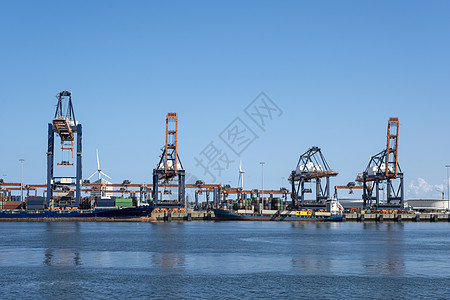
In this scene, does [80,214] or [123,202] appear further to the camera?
[123,202]

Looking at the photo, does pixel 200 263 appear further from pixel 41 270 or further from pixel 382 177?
pixel 382 177

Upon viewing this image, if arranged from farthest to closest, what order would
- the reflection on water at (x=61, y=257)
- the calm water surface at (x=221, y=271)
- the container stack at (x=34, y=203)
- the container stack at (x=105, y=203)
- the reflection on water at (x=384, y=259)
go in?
1. the container stack at (x=105, y=203)
2. the container stack at (x=34, y=203)
3. the reflection on water at (x=61, y=257)
4. the reflection on water at (x=384, y=259)
5. the calm water surface at (x=221, y=271)

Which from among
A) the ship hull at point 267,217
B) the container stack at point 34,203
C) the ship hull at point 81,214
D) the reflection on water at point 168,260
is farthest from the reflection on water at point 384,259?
the container stack at point 34,203

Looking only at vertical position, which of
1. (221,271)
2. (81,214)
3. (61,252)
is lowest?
(81,214)

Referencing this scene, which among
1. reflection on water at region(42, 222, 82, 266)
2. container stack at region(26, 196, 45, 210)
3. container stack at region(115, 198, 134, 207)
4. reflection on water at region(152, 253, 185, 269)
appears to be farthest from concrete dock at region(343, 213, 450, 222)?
reflection on water at region(152, 253, 185, 269)

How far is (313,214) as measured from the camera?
170 m

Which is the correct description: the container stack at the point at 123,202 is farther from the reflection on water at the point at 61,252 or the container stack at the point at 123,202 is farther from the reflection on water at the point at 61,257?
the reflection on water at the point at 61,257

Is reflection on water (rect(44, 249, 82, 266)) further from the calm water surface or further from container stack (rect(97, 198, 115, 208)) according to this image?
container stack (rect(97, 198, 115, 208))

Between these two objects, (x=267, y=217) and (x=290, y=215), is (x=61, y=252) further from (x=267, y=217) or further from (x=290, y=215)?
(x=290, y=215)

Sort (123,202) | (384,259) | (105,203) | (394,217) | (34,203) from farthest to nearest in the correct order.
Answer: (394,217)
(123,202)
(105,203)
(34,203)
(384,259)

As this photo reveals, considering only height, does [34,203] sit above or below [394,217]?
above

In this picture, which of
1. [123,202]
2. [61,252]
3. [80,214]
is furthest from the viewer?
[123,202]

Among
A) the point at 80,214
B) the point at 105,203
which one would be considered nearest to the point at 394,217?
the point at 105,203

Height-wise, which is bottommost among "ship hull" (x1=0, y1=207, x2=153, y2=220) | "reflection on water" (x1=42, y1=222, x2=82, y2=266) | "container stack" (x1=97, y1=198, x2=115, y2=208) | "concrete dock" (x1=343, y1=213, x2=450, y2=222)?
"concrete dock" (x1=343, y1=213, x2=450, y2=222)
